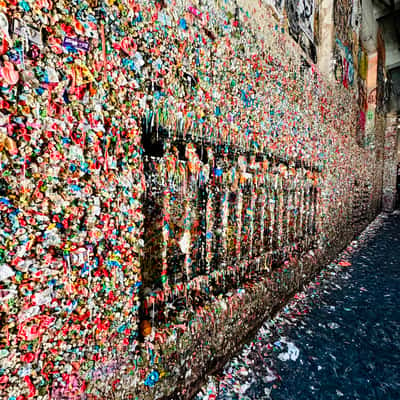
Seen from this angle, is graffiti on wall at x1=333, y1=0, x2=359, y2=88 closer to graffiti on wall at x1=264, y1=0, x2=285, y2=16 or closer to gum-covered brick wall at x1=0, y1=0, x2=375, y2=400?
graffiti on wall at x1=264, y1=0, x2=285, y2=16

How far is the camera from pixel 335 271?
2346mm

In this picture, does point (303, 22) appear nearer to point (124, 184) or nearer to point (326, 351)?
point (124, 184)

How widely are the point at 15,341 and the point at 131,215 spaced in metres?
0.34

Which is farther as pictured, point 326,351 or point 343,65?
point 343,65

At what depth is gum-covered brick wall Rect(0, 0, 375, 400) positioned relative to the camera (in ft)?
1.60

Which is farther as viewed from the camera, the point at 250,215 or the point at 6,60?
the point at 250,215

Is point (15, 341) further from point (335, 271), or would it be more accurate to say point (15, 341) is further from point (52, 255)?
point (335, 271)

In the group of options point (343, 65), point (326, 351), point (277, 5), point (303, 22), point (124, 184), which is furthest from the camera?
point (343, 65)

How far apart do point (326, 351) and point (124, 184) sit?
126 cm

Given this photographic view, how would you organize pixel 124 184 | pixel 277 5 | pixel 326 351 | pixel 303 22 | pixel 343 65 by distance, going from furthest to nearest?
pixel 343 65, pixel 303 22, pixel 277 5, pixel 326 351, pixel 124 184

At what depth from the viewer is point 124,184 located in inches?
25.6

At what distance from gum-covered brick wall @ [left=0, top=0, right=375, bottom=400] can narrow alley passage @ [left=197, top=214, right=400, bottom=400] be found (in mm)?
235

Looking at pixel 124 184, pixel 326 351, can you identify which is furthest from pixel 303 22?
pixel 326 351

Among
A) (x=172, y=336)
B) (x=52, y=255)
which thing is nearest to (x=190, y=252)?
(x=172, y=336)
